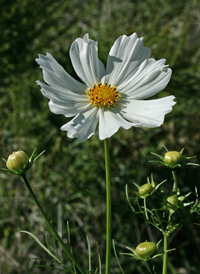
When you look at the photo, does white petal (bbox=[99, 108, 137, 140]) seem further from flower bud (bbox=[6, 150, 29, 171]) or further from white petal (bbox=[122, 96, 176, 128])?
flower bud (bbox=[6, 150, 29, 171])

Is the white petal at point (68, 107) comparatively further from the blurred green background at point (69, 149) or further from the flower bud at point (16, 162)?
the blurred green background at point (69, 149)

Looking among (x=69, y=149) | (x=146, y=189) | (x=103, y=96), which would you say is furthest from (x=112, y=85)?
(x=69, y=149)

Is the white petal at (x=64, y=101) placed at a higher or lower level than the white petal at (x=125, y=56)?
lower

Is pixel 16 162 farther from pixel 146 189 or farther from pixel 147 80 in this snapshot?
pixel 147 80

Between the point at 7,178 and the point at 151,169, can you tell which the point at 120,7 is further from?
the point at 7,178

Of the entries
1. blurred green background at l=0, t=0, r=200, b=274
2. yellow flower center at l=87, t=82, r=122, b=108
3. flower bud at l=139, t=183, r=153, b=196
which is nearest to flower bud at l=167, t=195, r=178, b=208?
flower bud at l=139, t=183, r=153, b=196

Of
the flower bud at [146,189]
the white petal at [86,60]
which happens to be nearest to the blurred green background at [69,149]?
the white petal at [86,60]

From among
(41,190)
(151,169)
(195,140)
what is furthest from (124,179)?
(195,140)
